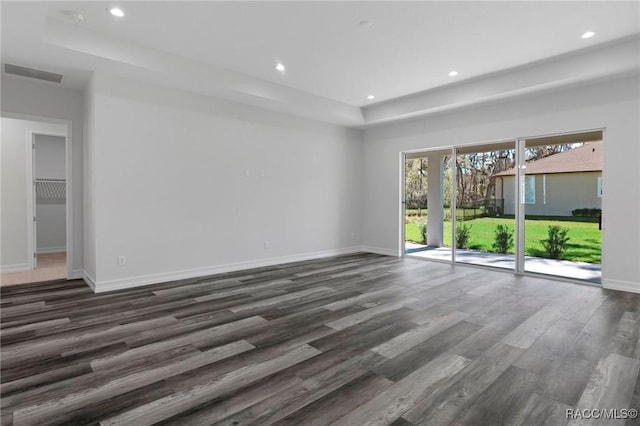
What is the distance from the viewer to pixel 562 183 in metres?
4.97

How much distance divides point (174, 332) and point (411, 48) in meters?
4.10

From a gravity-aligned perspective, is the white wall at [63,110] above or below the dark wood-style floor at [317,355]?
above

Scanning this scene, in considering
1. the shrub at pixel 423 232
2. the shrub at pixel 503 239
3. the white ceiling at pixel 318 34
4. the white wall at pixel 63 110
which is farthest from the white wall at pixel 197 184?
the shrub at pixel 503 239

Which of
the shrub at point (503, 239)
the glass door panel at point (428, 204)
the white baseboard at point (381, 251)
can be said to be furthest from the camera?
the white baseboard at point (381, 251)

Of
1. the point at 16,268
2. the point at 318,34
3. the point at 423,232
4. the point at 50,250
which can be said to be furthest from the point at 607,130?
the point at 50,250

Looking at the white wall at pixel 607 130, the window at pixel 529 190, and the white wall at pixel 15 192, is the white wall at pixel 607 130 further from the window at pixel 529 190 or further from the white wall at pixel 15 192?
the white wall at pixel 15 192

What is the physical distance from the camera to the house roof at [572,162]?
4.68 meters

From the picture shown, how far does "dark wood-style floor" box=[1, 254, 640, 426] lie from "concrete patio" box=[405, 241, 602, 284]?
65cm

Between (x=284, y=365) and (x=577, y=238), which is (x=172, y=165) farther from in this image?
(x=577, y=238)

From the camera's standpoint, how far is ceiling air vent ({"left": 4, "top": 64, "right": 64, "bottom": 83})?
13.2 ft

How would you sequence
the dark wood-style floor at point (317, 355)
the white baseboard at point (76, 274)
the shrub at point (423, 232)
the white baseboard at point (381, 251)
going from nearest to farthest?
the dark wood-style floor at point (317, 355) → the white baseboard at point (76, 274) → the white baseboard at point (381, 251) → the shrub at point (423, 232)

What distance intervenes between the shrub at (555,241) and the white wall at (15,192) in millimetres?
8105

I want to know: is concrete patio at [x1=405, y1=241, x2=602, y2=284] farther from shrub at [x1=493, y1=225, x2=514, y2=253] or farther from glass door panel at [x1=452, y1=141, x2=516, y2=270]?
shrub at [x1=493, y1=225, x2=514, y2=253]

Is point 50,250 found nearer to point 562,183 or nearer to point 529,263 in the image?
point 529,263
